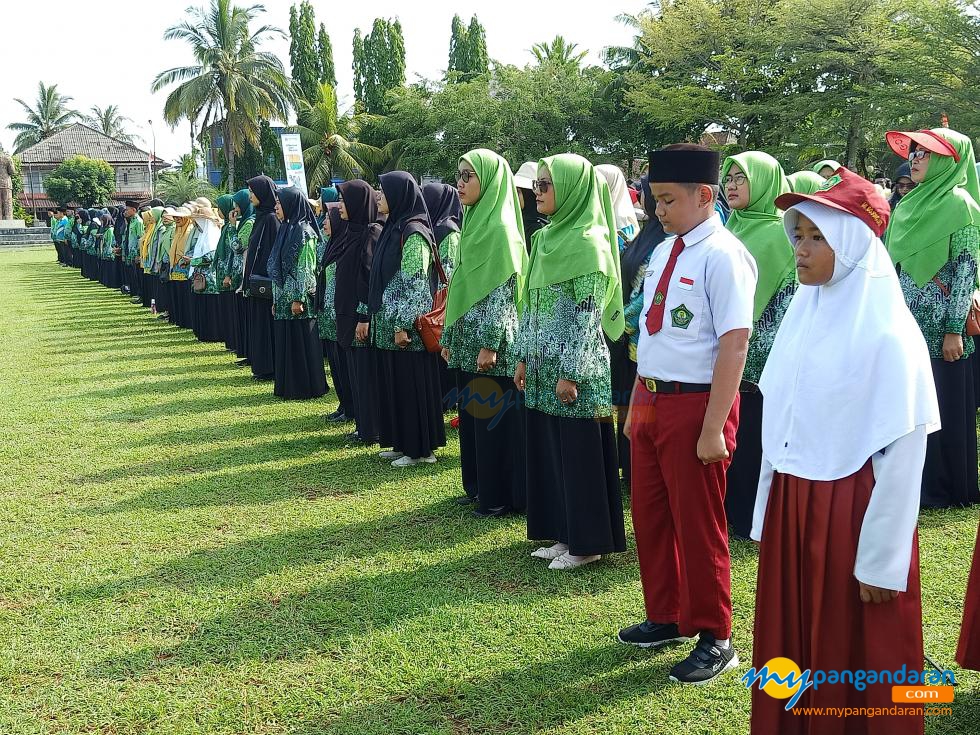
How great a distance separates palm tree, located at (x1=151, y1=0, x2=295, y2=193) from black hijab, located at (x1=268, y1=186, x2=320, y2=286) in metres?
37.7

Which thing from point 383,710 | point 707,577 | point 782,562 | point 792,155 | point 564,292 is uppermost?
point 792,155

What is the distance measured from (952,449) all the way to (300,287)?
5.49 meters

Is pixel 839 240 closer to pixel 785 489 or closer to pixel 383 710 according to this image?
pixel 785 489

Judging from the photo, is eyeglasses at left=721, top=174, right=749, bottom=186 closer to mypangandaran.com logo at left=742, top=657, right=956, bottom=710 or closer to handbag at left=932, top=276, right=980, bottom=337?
handbag at left=932, top=276, right=980, bottom=337

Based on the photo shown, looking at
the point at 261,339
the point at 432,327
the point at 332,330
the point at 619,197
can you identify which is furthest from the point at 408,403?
the point at 261,339

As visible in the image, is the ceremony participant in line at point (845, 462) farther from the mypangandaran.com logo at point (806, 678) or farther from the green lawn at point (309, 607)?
the green lawn at point (309, 607)

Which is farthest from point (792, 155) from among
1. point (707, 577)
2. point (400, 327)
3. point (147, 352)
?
point (707, 577)

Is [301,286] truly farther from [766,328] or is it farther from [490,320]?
[766,328]

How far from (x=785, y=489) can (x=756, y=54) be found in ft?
94.9

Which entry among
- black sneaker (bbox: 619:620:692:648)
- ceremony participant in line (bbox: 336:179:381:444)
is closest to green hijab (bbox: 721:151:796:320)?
black sneaker (bbox: 619:620:692:648)

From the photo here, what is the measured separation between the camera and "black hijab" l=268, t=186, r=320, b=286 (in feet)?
26.3

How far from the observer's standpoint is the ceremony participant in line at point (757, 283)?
14.6ft

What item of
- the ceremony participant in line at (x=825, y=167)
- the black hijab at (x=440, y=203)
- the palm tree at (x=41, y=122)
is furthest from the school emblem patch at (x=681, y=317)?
the palm tree at (x=41, y=122)

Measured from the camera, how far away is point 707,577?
10.5 ft
